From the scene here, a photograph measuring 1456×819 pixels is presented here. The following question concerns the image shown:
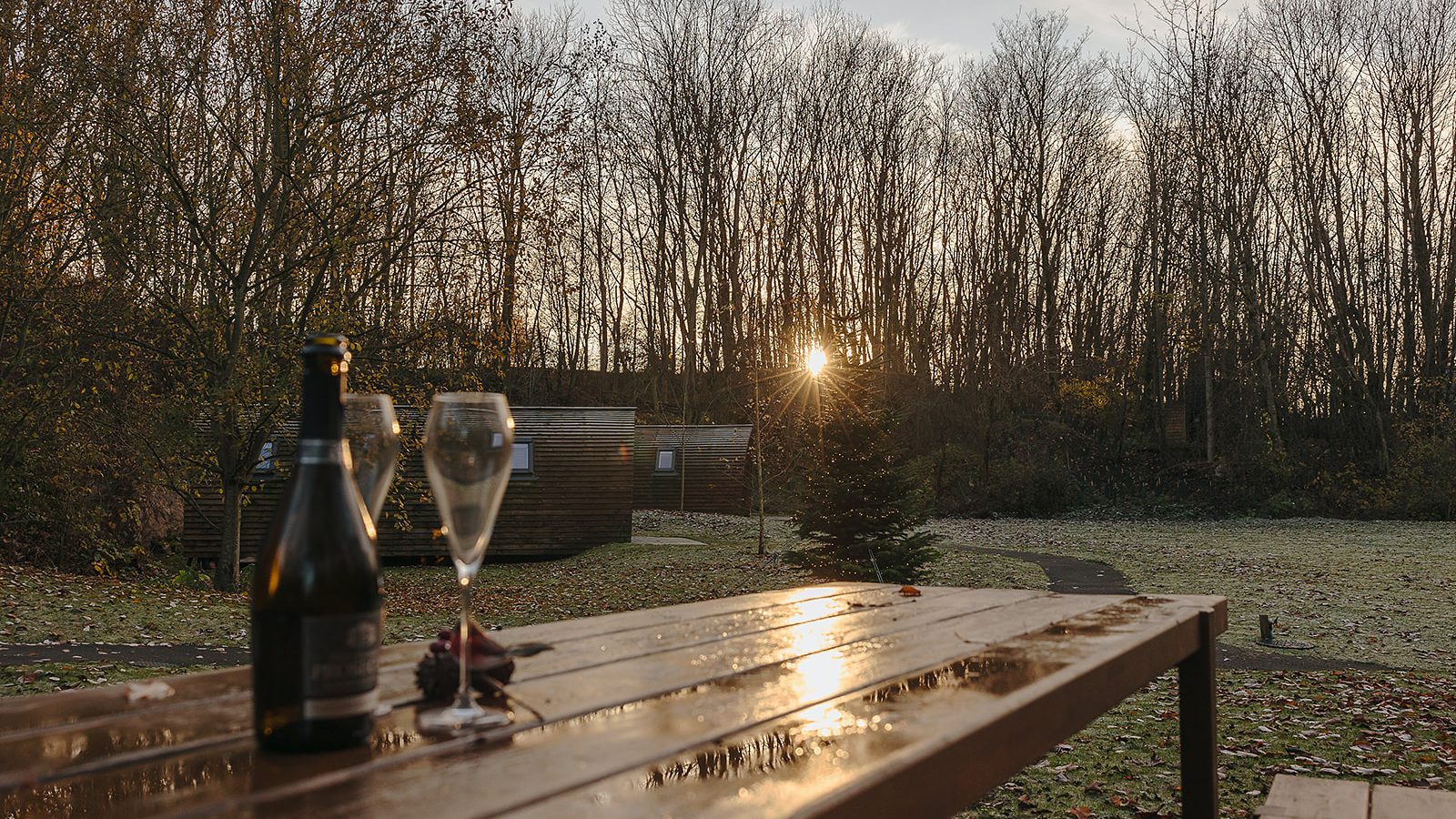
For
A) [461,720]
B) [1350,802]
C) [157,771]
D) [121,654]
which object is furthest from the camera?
[121,654]

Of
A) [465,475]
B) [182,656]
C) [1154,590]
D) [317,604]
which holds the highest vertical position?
[465,475]

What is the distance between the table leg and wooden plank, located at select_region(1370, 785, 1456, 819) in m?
0.47

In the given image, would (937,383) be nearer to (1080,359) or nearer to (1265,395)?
(1080,359)

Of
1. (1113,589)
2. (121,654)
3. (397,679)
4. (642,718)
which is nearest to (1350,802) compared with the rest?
(642,718)

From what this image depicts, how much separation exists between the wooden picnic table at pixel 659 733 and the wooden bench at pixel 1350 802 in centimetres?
141

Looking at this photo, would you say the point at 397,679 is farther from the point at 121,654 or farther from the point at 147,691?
the point at 121,654

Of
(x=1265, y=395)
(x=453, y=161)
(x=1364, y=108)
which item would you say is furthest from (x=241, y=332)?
(x=1364, y=108)

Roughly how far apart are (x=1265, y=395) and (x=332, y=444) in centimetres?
3233

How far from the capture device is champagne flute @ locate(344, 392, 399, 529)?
5.34 ft

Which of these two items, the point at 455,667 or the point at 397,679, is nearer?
the point at 455,667

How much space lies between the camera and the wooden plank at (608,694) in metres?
Answer: 1.11

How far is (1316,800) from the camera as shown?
11.4 ft

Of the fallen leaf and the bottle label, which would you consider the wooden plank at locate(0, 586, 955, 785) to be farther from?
the bottle label

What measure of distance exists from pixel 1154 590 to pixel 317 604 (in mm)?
14728
